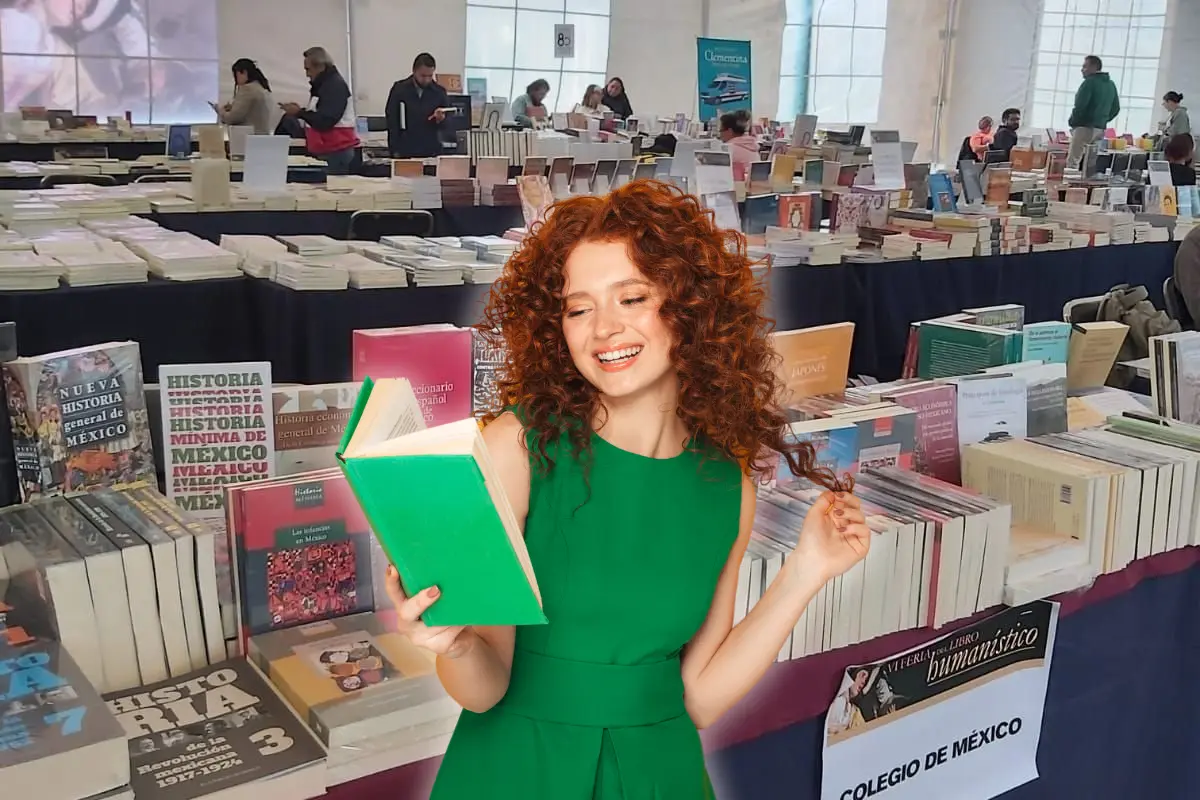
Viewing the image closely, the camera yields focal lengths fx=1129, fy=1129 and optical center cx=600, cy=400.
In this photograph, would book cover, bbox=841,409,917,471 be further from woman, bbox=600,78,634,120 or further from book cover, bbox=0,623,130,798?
woman, bbox=600,78,634,120

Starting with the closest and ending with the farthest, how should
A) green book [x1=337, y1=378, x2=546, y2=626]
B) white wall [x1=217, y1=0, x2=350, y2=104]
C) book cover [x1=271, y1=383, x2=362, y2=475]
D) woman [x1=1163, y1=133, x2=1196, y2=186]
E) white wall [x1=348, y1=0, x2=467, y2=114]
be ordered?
green book [x1=337, y1=378, x2=546, y2=626], book cover [x1=271, y1=383, x2=362, y2=475], woman [x1=1163, y1=133, x2=1196, y2=186], white wall [x1=217, y1=0, x2=350, y2=104], white wall [x1=348, y1=0, x2=467, y2=114]

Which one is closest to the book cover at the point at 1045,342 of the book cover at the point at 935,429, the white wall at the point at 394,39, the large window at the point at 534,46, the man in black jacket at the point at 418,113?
the book cover at the point at 935,429

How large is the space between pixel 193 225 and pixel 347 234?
0.66 meters

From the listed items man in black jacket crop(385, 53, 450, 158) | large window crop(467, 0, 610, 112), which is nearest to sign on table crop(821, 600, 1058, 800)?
man in black jacket crop(385, 53, 450, 158)

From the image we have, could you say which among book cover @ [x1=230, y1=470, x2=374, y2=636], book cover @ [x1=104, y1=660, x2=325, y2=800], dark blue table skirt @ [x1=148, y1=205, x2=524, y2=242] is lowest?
book cover @ [x1=104, y1=660, x2=325, y2=800]

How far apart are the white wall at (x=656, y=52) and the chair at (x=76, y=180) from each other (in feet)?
27.7

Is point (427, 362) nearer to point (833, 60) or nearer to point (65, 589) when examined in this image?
point (65, 589)

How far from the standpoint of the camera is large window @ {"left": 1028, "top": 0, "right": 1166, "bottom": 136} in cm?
1578

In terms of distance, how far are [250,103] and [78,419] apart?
676 cm

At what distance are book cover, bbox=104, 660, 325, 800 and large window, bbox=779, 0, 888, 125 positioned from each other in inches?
588

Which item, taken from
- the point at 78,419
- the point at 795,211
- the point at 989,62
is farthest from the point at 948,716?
the point at 989,62

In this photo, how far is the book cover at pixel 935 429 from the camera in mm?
2066

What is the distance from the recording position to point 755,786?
166 centimetres

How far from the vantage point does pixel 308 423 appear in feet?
5.86
